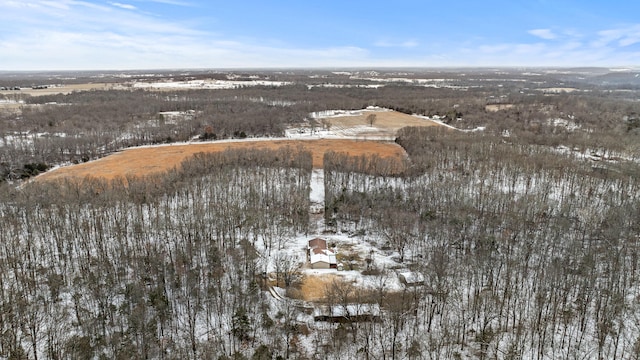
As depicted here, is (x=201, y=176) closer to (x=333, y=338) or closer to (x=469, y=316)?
(x=333, y=338)

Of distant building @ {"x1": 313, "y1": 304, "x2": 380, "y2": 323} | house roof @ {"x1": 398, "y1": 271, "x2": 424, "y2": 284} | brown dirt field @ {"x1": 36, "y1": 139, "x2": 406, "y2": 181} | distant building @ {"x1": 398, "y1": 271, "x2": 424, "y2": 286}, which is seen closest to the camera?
distant building @ {"x1": 313, "y1": 304, "x2": 380, "y2": 323}

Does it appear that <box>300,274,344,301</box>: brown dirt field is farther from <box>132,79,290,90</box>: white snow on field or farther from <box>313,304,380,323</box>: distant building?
<box>132,79,290,90</box>: white snow on field

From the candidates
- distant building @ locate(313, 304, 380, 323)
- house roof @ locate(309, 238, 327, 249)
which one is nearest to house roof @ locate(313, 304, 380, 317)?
distant building @ locate(313, 304, 380, 323)

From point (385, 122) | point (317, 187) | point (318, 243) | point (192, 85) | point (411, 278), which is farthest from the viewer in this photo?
point (192, 85)

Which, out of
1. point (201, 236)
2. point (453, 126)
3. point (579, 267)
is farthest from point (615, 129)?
point (201, 236)

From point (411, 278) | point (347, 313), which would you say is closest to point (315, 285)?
point (347, 313)

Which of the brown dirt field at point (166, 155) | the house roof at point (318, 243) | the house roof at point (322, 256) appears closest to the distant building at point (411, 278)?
Answer: the house roof at point (322, 256)

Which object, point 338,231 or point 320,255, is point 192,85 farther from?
point 320,255
